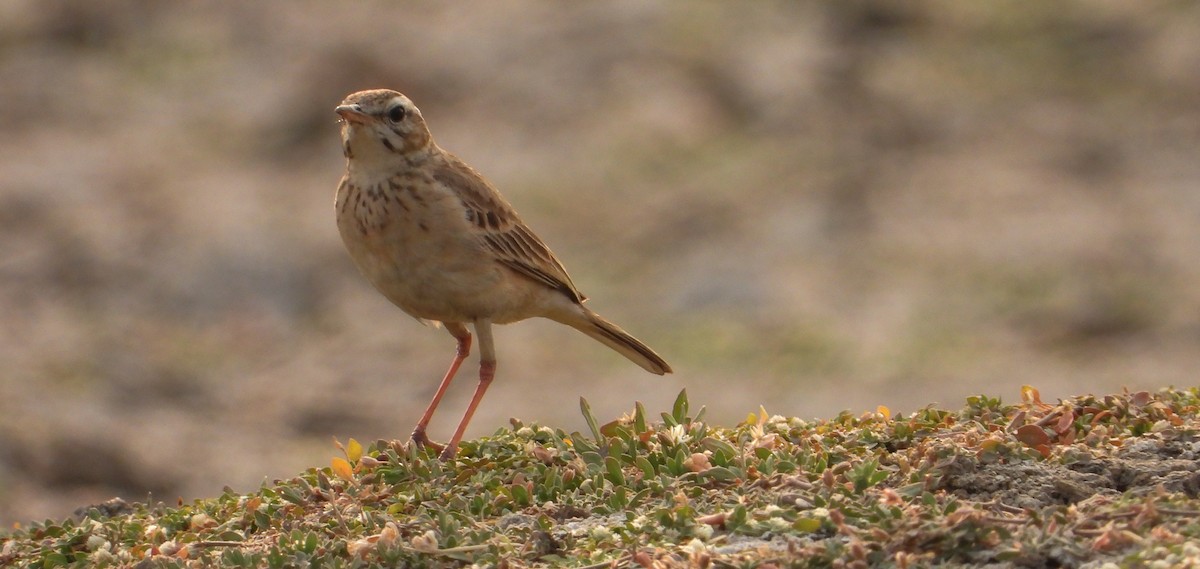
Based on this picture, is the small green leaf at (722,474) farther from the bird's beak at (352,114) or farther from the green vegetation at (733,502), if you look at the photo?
the bird's beak at (352,114)

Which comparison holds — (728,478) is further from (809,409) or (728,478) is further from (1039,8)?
(1039,8)

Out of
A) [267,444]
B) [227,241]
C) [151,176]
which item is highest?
[151,176]

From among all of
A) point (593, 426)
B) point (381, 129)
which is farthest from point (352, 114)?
point (593, 426)

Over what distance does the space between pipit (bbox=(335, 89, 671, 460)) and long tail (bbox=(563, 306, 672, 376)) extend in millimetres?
296

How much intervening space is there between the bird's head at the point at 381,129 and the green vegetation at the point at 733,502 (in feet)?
4.68

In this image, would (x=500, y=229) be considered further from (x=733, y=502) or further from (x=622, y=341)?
(x=733, y=502)

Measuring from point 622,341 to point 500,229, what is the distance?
0.90m

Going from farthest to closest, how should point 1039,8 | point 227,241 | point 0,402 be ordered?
point 1039,8 < point 227,241 < point 0,402

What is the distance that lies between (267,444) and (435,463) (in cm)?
668

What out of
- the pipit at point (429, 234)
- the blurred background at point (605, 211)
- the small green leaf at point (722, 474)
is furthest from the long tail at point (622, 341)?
the blurred background at point (605, 211)

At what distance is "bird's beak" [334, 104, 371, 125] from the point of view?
740cm

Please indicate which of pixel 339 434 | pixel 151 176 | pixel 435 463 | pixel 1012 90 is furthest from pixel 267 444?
pixel 1012 90

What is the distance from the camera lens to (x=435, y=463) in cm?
639

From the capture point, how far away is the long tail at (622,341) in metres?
8.15
